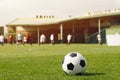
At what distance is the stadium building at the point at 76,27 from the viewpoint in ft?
227

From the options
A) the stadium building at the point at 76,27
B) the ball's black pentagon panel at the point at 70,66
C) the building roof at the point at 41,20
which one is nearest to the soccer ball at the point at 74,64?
the ball's black pentagon panel at the point at 70,66

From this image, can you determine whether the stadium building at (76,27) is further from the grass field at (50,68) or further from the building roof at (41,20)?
the grass field at (50,68)

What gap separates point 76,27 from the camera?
79500 millimetres

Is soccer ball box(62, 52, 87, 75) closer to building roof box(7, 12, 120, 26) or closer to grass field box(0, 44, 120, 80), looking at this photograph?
grass field box(0, 44, 120, 80)

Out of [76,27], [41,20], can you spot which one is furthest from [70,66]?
[41,20]

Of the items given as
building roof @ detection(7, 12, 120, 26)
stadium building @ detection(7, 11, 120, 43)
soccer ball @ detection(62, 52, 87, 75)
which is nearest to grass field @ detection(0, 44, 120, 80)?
soccer ball @ detection(62, 52, 87, 75)

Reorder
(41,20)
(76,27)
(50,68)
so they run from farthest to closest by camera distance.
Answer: (41,20) < (76,27) < (50,68)

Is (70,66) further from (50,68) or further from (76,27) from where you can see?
(76,27)

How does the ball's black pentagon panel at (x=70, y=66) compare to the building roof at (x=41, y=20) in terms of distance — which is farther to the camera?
the building roof at (x=41, y=20)

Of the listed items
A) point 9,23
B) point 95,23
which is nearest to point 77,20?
point 95,23

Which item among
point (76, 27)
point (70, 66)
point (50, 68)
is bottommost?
point (50, 68)

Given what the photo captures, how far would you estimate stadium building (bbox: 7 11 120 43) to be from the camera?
2721 inches

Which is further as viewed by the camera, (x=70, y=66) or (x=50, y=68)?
(x=50, y=68)

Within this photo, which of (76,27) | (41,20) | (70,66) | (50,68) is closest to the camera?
(70,66)
